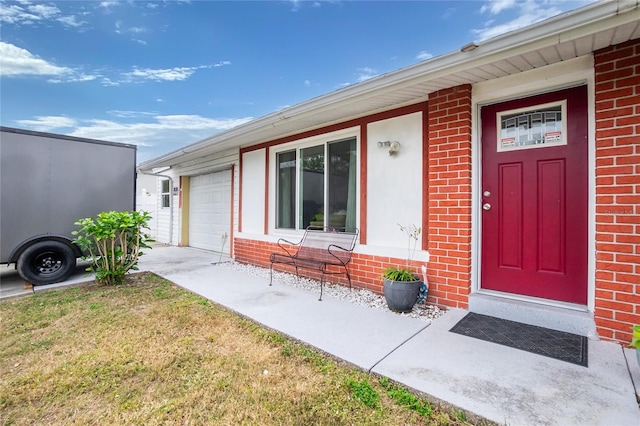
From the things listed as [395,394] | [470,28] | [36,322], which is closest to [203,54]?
[470,28]

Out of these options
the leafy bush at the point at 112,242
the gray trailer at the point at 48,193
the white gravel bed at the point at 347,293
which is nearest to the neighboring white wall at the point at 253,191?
the white gravel bed at the point at 347,293

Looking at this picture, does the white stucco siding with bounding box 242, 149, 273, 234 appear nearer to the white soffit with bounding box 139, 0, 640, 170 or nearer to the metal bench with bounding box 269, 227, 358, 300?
the metal bench with bounding box 269, 227, 358, 300

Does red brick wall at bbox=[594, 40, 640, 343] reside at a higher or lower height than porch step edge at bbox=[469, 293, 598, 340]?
higher

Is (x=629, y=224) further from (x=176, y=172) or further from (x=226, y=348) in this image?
(x=176, y=172)

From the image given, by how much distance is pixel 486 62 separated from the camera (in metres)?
2.53

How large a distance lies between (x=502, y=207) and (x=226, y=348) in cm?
313

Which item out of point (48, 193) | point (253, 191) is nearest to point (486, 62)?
point (253, 191)

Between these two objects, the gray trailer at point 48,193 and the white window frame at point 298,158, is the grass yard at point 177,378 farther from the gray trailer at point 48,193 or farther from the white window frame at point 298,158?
the white window frame at point 298,158

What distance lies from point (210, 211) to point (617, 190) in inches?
310

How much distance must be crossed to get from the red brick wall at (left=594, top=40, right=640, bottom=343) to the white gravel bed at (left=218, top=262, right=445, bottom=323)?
1.38 m

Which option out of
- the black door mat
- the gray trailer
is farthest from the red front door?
the gray trailer

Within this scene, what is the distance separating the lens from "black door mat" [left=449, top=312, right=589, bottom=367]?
2.21 metres

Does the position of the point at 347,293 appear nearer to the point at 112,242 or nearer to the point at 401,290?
the point at 401,290

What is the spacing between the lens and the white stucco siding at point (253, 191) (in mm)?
5961
